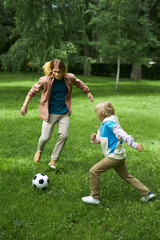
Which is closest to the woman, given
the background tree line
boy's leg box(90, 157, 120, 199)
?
boy's leg box(90, 157, 120, 199)

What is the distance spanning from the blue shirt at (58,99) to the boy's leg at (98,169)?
6.24 ft

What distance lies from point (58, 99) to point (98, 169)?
2.05 meters

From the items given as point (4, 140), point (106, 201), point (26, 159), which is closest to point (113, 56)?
point (4, 140)

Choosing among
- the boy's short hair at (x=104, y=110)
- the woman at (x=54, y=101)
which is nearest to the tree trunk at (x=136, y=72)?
the woman at (x=54, y=101)

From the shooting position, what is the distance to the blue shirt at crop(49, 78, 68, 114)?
5574mm

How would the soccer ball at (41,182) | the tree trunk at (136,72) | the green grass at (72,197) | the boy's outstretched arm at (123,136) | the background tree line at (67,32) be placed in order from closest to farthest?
the green grass at (72,197) < the boy's outstretched arm at (123,136) < the soccer ball at (41,182) < the background tree line at (67,32) < the tree trunk at (136,72)

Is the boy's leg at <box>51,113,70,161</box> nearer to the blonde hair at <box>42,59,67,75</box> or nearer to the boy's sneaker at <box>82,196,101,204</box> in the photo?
the blonde hair at <box>42,59,67,75</box>

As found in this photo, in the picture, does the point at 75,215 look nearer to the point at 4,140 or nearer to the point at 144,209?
the point at 144,209

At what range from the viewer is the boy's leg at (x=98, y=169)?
4020 millimetres

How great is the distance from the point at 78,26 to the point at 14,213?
50.2ft

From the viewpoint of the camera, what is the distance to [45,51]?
16234mm

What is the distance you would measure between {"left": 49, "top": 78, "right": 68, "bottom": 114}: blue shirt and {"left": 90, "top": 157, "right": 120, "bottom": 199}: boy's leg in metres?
1.90

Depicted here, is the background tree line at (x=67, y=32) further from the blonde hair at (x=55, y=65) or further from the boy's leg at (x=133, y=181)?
the boy's leg at (x=133, y=181)

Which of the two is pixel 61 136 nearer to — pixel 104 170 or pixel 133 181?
pixel 104 170
